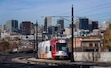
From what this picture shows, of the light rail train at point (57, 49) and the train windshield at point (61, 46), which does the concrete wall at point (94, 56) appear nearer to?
the light rail train at point (57, 49)

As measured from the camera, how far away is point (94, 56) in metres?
55.8

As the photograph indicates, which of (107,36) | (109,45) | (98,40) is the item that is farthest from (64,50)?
(98,40)

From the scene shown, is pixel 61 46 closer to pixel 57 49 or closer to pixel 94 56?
pixel 57 49

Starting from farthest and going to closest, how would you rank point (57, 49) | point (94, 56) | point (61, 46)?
point (94, 56)
point (61, 46)
point (57, 49)

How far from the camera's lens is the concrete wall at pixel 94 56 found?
2110 inches

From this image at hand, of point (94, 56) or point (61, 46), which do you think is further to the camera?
point (94, 56)

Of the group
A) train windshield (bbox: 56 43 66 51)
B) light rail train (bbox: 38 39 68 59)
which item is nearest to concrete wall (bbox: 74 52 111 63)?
light rail train (bbox: 38 39 68 59)

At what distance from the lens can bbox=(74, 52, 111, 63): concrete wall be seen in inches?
2110

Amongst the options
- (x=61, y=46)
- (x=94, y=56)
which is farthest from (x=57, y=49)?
(x=94, y=56)

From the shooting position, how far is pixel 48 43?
56469 millimetres

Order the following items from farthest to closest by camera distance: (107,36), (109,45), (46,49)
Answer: (107,36)
(109,45)
(46,49)

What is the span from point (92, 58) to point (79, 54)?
2.55 meters

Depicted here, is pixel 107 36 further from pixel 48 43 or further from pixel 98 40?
pixel 48 43

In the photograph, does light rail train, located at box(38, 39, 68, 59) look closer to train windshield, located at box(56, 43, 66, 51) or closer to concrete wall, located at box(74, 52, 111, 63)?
train windshield, located at box(56, 43, 66, 51)
